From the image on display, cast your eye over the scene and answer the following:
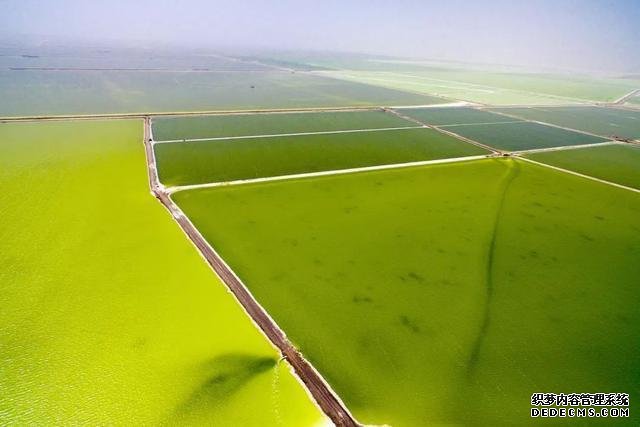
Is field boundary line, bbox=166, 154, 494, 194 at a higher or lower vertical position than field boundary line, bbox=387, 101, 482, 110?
lower

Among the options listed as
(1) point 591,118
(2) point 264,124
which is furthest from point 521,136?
(2) point 264,124

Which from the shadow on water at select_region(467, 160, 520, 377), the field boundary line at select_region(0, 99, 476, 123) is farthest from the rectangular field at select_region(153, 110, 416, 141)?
the shadow on water at select_region(467, 160, 520, 377)

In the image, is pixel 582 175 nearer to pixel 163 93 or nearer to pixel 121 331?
pixel 121 331

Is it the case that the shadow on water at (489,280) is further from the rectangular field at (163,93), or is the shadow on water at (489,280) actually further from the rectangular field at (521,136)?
the rectangular field at (163,93)

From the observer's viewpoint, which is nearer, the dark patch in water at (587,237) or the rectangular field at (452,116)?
the dark patch in water at (587,237)

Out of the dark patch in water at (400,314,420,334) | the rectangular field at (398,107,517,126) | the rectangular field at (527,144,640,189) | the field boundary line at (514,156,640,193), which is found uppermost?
the rectangular field at (398,107,517,126)

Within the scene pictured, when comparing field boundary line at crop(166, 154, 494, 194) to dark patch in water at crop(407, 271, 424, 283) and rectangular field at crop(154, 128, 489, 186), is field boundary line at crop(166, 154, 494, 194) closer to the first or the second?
rectangular field at crop(154, 128, 489, 186)

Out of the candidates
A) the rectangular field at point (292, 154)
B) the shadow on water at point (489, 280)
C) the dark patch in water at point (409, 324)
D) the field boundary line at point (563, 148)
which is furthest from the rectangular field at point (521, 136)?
the dark patch in water at point (409, 324)
